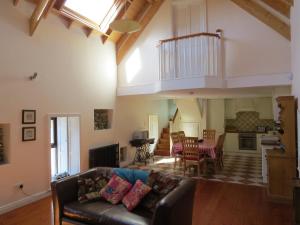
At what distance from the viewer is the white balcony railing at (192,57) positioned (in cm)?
519

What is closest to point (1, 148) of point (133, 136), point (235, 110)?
point (133, 136)

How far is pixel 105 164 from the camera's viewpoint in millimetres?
6281

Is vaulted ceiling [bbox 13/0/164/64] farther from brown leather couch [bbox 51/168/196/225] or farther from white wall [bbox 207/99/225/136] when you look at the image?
white wall [bbox 207/99/225/136]

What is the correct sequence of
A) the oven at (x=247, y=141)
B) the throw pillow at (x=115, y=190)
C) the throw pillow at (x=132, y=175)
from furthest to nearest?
the oven at (x=247, y=141), the throw pillow at (x=132, y=175), the throw pillow at (x=115, y=190)

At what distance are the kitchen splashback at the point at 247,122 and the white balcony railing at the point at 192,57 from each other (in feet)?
16.5

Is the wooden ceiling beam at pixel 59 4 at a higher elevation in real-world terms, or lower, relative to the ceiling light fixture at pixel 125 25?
higher

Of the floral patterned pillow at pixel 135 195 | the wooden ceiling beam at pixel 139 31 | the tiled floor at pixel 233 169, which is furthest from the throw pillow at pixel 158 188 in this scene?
the wooden ceiling beam at pixel 139 31

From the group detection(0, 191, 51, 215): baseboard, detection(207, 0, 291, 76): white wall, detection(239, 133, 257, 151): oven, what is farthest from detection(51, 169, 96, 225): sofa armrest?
detection(239, 133, 257, 151): oven

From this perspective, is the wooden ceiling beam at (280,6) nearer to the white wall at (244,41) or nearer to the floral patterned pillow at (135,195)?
the white wall at (244,41)

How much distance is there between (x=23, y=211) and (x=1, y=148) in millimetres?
1191

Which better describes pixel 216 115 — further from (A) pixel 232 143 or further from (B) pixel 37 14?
(B) pixel 37 14

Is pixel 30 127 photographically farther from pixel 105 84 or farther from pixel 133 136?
pixel 133 136

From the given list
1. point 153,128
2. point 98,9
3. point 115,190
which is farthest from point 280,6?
point 153,128

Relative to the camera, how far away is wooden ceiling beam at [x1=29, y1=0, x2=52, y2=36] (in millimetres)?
4258
